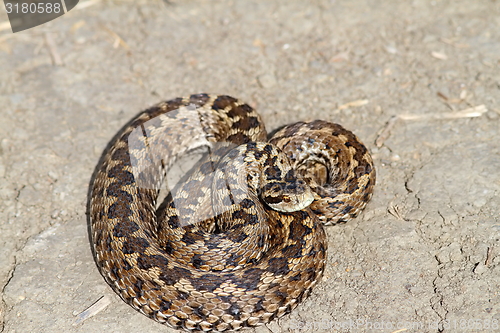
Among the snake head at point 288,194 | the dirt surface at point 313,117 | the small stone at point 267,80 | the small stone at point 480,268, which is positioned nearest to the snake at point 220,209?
the snake head at point 288,194

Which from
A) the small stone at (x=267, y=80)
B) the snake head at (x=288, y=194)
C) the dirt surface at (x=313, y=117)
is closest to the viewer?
the dirt surface at (x=313, y=117)

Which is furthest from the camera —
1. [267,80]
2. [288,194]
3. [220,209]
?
[267,80]

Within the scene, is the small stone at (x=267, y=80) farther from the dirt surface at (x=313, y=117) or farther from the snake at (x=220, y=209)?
the snake at (x=220, y=209)

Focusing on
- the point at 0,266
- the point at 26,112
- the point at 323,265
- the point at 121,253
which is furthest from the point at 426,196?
the point at 26,112

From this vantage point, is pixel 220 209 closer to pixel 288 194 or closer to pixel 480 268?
pixel 288 194

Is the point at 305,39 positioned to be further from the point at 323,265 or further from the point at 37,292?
the point at 37,292

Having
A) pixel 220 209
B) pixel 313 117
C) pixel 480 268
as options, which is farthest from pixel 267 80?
pixel 480 268

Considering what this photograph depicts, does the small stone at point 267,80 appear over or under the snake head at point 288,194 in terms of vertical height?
under

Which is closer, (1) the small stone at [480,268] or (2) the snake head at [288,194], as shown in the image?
(1) the small stone at [480,268]
